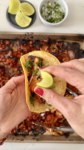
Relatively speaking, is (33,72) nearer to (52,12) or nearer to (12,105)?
(12,105)

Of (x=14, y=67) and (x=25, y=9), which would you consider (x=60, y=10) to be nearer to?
(x=25, y=9)

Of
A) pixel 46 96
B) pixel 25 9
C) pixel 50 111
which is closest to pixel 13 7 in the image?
pixel 25 9

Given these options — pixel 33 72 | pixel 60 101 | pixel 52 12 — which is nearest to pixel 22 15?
pixel 52 12

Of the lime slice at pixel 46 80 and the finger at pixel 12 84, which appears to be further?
the finger at pixel 12 84

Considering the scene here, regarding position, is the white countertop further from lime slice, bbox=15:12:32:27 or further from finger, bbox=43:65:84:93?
finger, bbox=43:65:84:93

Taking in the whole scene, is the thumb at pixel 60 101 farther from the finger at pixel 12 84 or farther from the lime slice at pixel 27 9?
the lime slice at pixel 27 9

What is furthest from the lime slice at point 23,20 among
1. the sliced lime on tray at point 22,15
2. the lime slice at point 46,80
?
the lime slice at point 46,80
